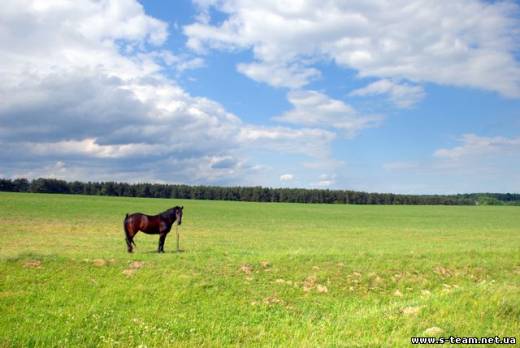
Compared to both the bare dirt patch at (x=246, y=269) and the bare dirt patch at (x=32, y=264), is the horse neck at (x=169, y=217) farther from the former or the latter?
the bare dirt patch at (x=32, y=264)

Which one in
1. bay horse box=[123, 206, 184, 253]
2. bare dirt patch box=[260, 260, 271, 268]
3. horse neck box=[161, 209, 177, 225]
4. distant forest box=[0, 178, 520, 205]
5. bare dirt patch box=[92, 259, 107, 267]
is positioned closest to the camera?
bare dirt patch box=[92, 259, 107, 267]

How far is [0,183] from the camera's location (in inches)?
4636

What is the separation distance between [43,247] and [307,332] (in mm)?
18351

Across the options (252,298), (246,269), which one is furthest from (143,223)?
(252,298)

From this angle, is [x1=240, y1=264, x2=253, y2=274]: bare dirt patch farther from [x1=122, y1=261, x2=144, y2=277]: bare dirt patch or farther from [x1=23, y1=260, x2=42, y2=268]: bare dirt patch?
[x1=23, y1=260, x2=42, y2=268]: bare dirt patch

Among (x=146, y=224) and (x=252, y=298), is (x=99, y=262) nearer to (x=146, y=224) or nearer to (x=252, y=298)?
(x=146, y=224)

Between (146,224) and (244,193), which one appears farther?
(244,193)

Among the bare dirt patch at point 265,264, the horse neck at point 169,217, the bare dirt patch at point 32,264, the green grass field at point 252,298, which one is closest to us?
the green grass field at point 252,298

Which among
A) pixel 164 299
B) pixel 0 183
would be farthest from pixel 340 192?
pixel 164 299

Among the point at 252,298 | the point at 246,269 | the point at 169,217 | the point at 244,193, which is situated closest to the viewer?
the point at 252,298

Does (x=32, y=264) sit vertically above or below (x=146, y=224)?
below

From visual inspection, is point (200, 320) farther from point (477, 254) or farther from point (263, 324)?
point (477, 254)

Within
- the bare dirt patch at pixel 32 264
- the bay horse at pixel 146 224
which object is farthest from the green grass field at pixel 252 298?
the bay horse at pixel 146 224

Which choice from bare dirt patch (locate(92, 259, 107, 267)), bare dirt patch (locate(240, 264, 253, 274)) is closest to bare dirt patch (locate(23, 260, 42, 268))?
bare dirt patch (locate(92, 259, 107, 267))
